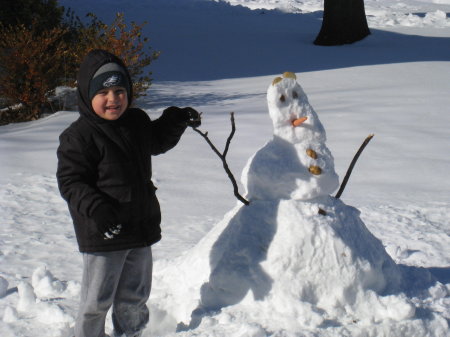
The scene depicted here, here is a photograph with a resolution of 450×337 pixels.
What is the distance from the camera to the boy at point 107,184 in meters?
2.51

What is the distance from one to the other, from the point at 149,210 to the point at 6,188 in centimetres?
268

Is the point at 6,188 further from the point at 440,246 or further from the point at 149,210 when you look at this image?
the point at 440,246

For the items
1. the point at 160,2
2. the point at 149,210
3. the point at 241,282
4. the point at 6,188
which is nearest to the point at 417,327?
the point at 241,282

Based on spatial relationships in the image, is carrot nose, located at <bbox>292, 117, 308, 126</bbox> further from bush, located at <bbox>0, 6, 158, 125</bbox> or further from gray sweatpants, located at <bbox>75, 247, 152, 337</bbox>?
bush, located at <bbox>0, 6, 158, 125</bbox>

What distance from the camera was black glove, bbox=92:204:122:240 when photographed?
7.84 ft

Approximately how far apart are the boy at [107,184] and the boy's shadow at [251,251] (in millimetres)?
306

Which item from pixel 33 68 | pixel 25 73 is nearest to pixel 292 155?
pixel 33 68

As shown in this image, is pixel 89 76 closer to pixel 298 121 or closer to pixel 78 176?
pixel 78 176

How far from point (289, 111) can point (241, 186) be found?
7.87 feet

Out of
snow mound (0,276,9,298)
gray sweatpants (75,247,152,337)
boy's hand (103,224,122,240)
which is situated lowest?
snow mound (0,276,9,298)

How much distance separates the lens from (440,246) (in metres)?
3.97

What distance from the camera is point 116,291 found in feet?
Answer: 9.07

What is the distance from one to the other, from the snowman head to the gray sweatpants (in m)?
0.76

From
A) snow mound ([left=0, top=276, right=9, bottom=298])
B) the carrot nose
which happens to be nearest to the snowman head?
the carrot nose
